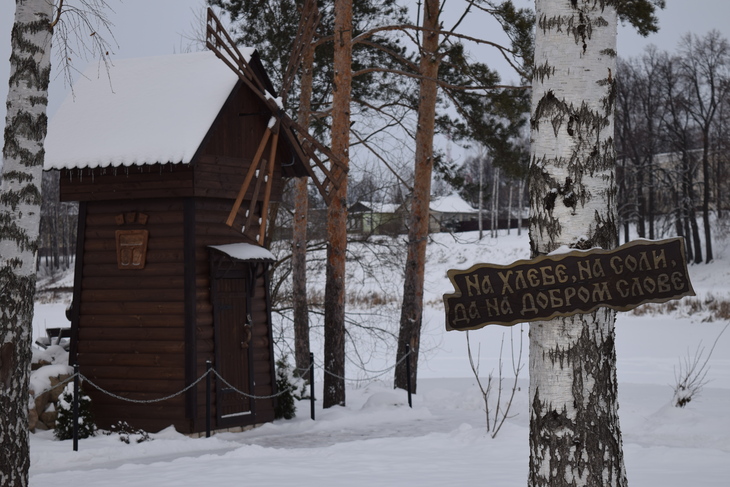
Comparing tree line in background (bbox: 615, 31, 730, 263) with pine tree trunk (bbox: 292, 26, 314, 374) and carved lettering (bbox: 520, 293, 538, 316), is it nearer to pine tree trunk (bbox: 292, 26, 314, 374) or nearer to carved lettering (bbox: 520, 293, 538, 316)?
pine tree trunk (bbox: 292, 26, 314, 374)

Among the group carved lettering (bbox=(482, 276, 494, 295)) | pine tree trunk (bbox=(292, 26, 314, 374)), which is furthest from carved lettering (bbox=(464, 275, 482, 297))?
pine tree trunk (bbox=(292, 26, 314, 374))

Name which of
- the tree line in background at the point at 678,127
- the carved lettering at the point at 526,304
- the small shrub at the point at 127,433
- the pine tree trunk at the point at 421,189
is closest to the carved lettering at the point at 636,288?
the carved lettering at the point at 526,304

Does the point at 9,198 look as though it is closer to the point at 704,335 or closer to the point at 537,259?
the point at 537,259

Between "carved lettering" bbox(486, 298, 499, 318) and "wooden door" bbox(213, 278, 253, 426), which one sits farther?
"wooden door" bbox(213, 278, 253, 426)

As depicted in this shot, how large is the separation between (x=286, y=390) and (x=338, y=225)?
281 centimetres

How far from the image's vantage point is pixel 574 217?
14.6 ft

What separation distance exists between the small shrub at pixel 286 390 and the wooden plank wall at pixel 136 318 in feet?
7.22

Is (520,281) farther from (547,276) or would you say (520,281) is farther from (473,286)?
(473,286)

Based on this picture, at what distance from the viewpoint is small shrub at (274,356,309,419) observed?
47.0ft

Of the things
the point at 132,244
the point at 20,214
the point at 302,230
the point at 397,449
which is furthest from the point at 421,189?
the point at 20,214

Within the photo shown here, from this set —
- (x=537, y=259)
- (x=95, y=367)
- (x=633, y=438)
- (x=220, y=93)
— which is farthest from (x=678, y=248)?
(x=95, y=367)

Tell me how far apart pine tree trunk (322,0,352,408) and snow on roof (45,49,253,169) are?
5.64 feet

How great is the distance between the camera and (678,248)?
4.40m

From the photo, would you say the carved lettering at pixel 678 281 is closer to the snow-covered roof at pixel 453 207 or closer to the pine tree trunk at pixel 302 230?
the pine tree trunk at pixel 302 230
